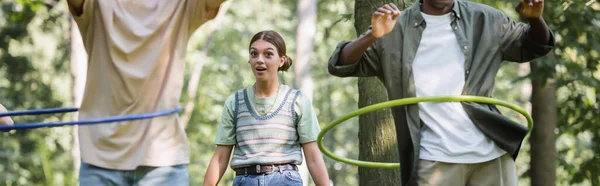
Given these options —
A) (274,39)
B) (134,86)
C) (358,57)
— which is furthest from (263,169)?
(134,86)

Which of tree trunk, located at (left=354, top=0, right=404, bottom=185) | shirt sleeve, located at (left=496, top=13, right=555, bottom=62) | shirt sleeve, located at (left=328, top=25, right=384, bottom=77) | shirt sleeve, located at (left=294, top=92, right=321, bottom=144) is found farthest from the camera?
tree trunk, located at (left=354, top=0, right=404, bottom=185)

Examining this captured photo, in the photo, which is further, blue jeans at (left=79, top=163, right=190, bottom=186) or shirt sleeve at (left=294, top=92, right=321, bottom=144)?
shirt sleeve at (left=294, top=92, right=321, bottom=144)

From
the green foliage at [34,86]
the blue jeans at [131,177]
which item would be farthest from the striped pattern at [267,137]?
the green foliage at [34,86]

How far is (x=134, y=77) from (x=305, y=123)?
2.08m

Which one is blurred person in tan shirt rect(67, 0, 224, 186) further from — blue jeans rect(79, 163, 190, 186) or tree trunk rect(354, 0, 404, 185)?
tree trunk rect(354, 0, 404, 185)

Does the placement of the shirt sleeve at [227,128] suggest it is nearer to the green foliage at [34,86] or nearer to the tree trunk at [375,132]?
the tree trunk at [375,132]

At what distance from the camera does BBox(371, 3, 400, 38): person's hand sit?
16.6 ft

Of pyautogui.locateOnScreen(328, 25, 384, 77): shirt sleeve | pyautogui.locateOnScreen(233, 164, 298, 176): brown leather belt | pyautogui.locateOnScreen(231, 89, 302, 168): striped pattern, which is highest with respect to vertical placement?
pyautogui.locateOnScreen(328, 25, 384, 77): shirt sleeve

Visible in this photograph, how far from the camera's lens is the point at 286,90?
6.95m

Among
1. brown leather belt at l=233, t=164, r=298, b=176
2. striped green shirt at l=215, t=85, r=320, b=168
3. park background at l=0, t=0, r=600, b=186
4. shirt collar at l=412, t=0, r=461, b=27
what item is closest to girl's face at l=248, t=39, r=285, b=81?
striped green shirt at l=215, t=85, r=320, b=168

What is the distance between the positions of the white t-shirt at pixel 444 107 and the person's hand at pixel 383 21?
1.11ft

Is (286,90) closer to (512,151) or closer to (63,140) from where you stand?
(512,151)

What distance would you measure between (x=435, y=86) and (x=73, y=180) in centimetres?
1513

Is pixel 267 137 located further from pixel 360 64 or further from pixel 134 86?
pixel 134 86
